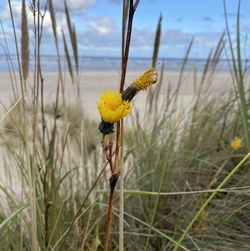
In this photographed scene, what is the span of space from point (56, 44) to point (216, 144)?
951 millimetres

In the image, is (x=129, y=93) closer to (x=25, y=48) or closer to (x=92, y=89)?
(x=25, y=48)

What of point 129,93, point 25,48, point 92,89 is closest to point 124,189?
point 25,48

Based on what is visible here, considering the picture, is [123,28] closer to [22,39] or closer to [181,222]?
[22,39]

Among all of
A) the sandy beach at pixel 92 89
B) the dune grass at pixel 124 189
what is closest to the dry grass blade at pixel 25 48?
the dune grass at pixel 124 189

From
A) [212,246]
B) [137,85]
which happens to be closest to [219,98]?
[212,246]

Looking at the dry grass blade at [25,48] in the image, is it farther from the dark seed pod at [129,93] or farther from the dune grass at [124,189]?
the dark seed pod at [129,93]

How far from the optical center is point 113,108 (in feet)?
1.29

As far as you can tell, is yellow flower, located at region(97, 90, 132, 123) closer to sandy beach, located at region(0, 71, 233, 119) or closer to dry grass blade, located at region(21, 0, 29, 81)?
sandy beach, located at region(0, 71, 233, 119)

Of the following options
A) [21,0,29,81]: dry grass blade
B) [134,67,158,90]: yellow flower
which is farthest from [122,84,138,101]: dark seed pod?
[21,0,29,81]: dry grass blade

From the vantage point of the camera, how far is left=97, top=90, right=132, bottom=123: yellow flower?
39 centimetres

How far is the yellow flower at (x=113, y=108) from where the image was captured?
39cm

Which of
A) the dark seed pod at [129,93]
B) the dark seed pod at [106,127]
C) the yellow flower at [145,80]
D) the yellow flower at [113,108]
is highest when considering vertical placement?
the yellow flower at [145,80]

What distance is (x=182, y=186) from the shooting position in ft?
4.84

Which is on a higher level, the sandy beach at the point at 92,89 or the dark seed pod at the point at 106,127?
the dark seed pod at the point at 106,127
